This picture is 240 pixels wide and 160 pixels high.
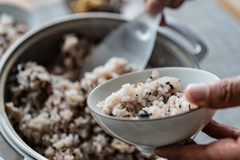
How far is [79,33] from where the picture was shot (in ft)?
4.10

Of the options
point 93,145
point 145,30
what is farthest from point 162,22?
point 93,145

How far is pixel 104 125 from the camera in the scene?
650mm

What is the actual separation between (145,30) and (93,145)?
572 mm

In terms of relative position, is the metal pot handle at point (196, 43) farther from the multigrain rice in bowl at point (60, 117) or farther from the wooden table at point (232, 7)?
the wooden table at point (232, 7)

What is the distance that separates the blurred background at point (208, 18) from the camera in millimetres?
1209

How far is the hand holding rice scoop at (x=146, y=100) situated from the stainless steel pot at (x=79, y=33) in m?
0.30

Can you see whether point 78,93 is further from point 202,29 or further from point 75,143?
point 202,29

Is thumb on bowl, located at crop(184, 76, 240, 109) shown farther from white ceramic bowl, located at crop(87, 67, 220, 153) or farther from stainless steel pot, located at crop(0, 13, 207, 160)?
stainless steel pot, located at crop(0, 13, 207, 160)

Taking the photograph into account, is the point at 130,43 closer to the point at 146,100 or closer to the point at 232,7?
the point at 146,100

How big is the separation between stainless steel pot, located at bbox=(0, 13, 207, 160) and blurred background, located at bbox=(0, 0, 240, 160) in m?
0.22

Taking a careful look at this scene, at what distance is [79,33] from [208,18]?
0.78 meters

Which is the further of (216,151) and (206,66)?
(206,66)

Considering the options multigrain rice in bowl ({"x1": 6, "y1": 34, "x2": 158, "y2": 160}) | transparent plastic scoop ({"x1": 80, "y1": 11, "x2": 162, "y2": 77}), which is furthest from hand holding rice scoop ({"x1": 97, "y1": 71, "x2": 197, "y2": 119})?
transparent plastic scoop ({"x1": 80, "y1": 11, "x2": 162, "y2": 77})

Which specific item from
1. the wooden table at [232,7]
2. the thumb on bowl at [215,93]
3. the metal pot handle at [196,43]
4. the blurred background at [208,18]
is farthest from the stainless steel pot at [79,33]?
the wooden table at [232,7]
